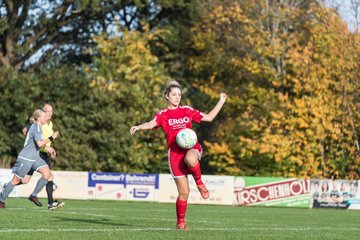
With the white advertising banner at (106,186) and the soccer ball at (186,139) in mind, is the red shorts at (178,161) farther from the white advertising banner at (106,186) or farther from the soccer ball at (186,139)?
the white advertising banner at (106,186)

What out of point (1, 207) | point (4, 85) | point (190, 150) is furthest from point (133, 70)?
point (190, 150)

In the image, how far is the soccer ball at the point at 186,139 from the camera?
1116 centimetres

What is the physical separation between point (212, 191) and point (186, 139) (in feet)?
61.4

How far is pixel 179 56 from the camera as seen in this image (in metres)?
45.2

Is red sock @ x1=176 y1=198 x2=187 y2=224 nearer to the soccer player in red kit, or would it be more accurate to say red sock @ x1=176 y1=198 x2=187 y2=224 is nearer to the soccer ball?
the soccer player in red kit

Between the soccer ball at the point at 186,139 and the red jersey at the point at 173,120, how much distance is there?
255mm

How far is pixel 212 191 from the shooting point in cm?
2972

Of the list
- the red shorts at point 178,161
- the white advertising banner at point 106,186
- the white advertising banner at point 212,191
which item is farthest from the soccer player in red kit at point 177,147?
the white advertising banner at point 106,186

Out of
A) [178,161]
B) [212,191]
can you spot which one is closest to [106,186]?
[212,191]

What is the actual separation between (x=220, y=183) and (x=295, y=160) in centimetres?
757

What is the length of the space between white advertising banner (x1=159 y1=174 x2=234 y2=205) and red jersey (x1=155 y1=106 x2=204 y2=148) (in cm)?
1806

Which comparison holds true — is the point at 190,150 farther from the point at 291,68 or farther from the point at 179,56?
the point at 179,56

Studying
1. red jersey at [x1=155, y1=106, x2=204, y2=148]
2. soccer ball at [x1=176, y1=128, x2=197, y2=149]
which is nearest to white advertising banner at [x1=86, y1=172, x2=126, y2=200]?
red jersey at [x1=155, y1=106, x2=204, y2=148]

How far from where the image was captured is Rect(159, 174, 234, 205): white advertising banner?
97.2 ft
